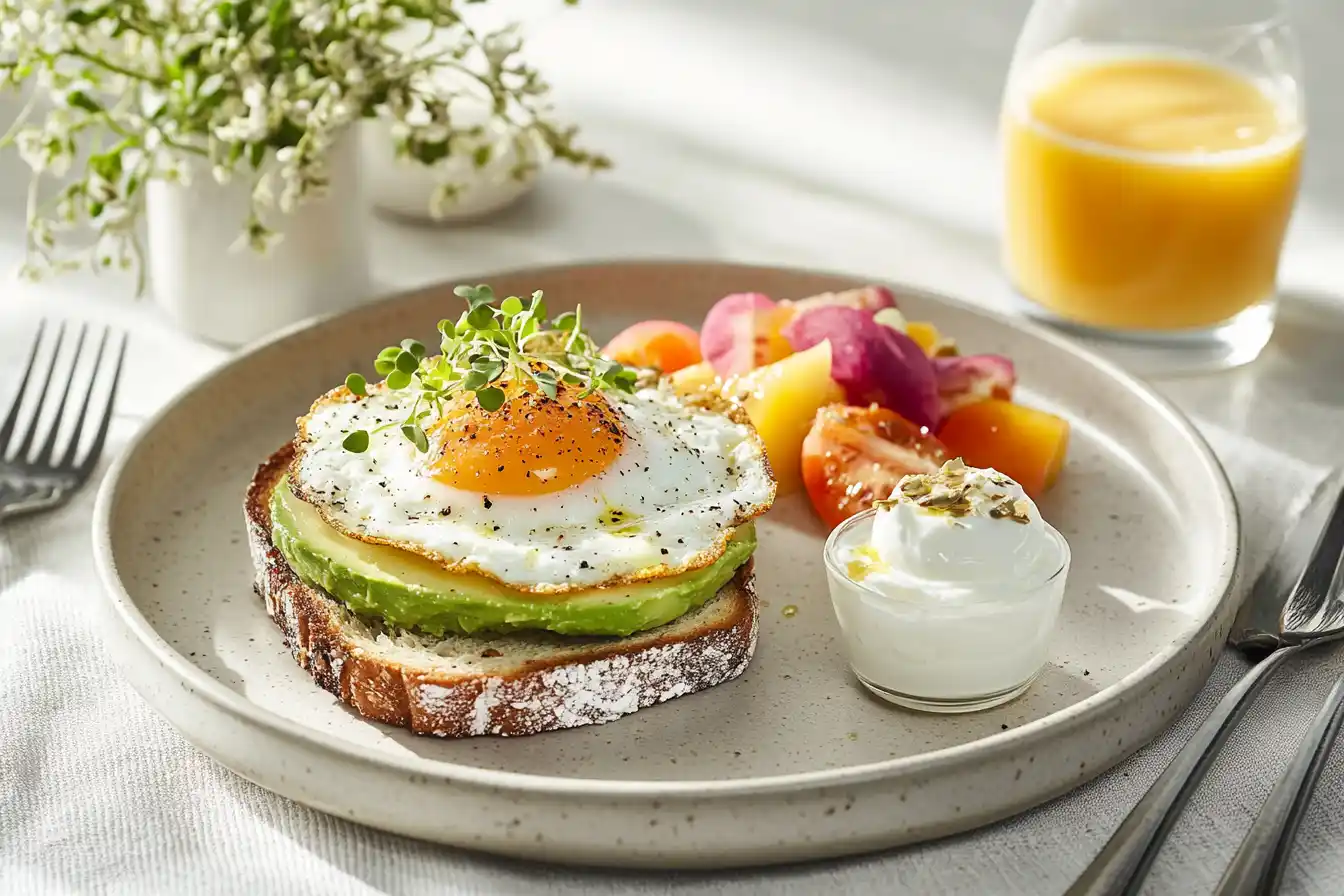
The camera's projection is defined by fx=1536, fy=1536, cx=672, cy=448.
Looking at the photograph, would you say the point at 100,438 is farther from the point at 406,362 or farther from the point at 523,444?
the point at 523,444

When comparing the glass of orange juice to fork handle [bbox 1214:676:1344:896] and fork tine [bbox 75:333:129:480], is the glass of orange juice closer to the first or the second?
fork handle [bbox 1214:676:1344:896]

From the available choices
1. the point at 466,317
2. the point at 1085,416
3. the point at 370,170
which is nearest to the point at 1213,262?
the point at 1085,416

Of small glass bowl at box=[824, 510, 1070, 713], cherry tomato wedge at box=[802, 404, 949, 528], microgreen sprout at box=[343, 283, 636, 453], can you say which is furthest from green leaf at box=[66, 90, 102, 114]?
small glass bowl at box=[824, 510, 1070, 713]

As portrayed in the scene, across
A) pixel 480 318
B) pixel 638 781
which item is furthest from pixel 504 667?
pixel 480 318

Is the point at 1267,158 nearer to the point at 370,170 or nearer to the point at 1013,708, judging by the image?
the point at 1013,708

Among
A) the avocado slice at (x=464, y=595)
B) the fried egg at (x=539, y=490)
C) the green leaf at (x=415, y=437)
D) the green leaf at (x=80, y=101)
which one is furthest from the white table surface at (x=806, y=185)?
the green leaf at (x=80, y=101)

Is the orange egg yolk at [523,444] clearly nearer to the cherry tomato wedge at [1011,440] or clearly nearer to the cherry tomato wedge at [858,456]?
the cherry tomato wedge at [858,456]
